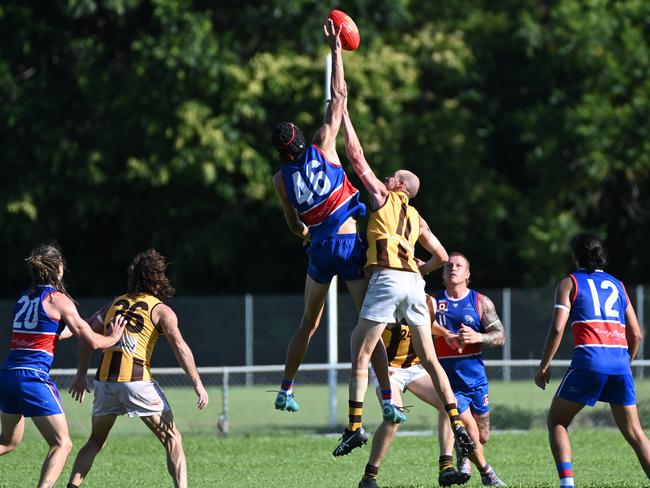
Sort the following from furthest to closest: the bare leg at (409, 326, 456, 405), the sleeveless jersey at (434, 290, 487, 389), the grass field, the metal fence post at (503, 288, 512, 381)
Answer: the metal fence post at (503, 288, 512, 381) < the grass field < the sleeveless jersey at (434, 290, 487, 389) < the bare leg at (409, 326, 456, 405)

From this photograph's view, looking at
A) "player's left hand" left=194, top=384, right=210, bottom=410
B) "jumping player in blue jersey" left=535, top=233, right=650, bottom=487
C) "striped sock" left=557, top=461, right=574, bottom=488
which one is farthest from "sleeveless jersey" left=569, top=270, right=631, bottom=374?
"player's left hand" left=194, top=384, right=210, bottom=410

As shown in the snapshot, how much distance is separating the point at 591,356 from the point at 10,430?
464cm

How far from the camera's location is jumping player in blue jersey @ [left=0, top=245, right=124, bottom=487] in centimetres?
948

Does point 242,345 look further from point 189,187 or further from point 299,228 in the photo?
point 299,228

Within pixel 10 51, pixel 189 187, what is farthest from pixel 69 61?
pixel 189 187

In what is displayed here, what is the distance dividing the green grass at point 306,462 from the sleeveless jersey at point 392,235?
2.63 metres

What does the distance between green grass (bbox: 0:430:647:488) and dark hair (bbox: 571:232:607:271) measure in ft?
7.89

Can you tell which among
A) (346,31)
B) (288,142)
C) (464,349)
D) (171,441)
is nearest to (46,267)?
(171,441)

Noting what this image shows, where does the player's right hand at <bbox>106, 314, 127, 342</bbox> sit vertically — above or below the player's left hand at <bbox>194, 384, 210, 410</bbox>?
above

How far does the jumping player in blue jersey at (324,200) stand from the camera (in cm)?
963

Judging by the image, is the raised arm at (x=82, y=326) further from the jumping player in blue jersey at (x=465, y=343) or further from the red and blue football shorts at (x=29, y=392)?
the jumping player in blue jersey at (x=465, y=343)

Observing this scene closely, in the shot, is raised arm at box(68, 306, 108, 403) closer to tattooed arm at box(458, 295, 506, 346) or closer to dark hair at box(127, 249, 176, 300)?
dark hair at box(127, 249, 176, 300)

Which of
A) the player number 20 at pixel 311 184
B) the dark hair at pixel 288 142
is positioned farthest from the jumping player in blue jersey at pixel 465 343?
the dark hair at pixel 288 142

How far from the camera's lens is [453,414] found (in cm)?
977
